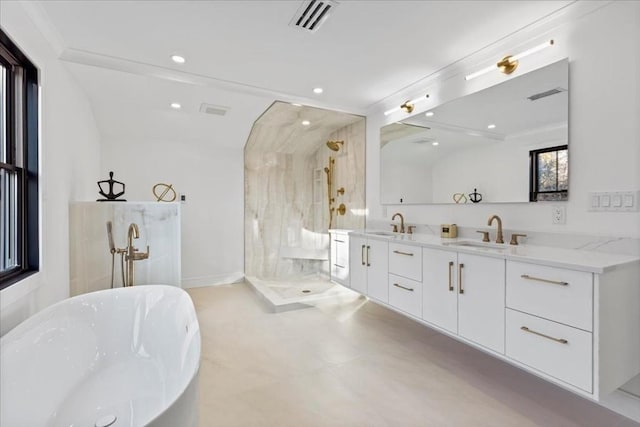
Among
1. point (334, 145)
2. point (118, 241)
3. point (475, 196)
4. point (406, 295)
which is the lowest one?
point (406, 295)

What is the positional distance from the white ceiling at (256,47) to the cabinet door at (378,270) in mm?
1636

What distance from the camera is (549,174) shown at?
209 cm

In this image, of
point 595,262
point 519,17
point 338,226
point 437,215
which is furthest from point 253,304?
point 519,17

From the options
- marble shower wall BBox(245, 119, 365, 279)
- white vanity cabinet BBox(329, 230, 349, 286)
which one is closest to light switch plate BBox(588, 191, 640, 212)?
white vanity cabinet BBox(329, 230, 349, 286)

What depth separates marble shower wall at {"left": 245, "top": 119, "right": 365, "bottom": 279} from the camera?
4.81m

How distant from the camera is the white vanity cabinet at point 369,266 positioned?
283 cm

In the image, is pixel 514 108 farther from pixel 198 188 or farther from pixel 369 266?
pixel 198 188

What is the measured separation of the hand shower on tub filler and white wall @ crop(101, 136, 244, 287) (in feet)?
4.90

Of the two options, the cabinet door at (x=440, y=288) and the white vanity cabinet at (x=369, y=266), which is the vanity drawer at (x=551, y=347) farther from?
the white vanity cabinet at (x=369, y=266)

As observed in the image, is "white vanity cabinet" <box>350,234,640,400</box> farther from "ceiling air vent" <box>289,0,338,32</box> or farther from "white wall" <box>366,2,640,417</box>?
"ceiling air vent" <box>289,0,338,32</box>

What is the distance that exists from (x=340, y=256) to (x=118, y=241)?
2256mm

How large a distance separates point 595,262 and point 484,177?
45.4 inches

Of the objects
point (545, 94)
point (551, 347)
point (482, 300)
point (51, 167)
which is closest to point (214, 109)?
point (51, 167)

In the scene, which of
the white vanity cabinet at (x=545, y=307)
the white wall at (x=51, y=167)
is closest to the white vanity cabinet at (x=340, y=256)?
the white vanity cabinet at (x=545, y=307)
